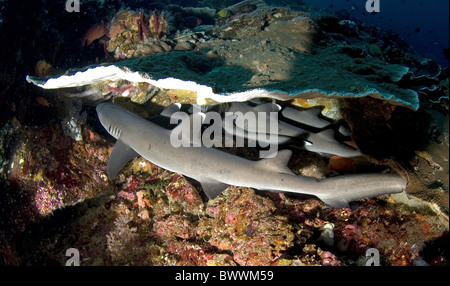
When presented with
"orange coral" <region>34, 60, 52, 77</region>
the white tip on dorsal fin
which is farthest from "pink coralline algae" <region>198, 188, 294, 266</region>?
"orange coral" <region>34, 60, 52, 77</region>

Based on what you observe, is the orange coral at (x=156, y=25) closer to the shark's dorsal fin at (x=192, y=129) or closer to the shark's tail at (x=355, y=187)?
the shark's dorsal fin at (x=192, y=129)

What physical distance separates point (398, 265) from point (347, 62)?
271 centimetres

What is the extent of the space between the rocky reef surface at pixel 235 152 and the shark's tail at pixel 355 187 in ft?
0.56

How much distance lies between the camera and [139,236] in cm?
364

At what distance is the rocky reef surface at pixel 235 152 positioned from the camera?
2.82m

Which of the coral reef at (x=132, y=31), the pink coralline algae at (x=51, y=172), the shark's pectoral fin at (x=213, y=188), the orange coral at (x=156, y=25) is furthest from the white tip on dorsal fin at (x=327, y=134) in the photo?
the orange coral at (x=156, y=25)

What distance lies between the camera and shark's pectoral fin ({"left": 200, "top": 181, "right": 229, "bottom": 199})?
3.26m

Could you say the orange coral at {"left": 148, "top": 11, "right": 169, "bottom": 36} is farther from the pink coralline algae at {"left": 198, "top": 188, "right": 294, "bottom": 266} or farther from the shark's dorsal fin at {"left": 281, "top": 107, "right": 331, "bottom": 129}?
the pink coralline algae at {"left": 198, "top": 188, "right": 294, "bottom": 266}

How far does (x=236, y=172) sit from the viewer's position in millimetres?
3152

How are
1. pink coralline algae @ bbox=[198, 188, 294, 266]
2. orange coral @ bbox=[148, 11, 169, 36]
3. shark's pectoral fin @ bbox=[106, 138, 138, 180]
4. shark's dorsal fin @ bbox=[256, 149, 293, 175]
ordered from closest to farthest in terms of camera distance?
pink coralline algae @ bbox=[198, 188, 294, 266] < shark's dorsal fin @ bbox=[256, 149, 293, 175] < shark's pectoral fin @ bbox=[106, 138, 138, 180] < orange coral @ bbox=[148, 11, 169, 36]

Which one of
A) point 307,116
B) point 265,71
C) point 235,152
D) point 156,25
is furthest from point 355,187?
point 156,25

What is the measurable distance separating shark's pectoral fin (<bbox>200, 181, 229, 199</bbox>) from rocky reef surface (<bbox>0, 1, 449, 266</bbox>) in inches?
10.8

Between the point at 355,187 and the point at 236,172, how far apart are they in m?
1.52
